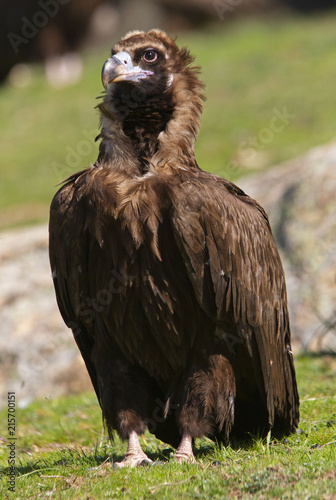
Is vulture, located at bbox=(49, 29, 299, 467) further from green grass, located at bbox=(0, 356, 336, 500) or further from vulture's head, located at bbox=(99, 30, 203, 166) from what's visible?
green grass, located at bbox=(0, 356, 336, 500)

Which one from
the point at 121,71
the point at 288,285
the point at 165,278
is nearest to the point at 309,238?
the point at 288,285

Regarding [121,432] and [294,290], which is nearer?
[121,432]

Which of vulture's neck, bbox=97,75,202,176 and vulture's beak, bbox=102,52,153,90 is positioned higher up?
vulture's beak, bbox=102,52,153,90

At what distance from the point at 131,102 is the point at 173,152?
1.58 ft

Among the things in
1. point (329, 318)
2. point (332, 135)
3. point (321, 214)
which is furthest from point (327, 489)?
point (332, 135)

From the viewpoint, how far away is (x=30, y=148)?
69.3ft

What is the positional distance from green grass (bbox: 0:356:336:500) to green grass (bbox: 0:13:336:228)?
9.75 metres

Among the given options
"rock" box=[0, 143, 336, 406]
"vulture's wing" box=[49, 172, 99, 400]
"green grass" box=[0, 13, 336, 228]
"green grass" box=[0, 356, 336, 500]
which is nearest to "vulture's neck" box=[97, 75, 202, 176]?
"vulture's wing" box=[49, 172, 99, 400]

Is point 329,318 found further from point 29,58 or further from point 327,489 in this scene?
point 29,58

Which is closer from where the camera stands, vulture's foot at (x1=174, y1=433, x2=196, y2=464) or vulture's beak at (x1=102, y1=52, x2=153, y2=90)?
vulture's foot at (x1=174, y1=433, x2=196, y2=464)

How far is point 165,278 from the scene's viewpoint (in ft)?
15.8

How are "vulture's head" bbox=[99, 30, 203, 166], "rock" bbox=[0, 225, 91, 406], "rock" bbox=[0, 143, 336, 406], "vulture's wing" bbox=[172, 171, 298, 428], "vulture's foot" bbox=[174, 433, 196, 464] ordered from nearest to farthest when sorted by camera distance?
1. "vulture's wing" bbox=[172, 171, 298, 428]
2. "vulture's foot" bbox=[174, 433, 196, 464]
3. "vulture's head" bbox=[99, 30, 203, 166]
4. "rock" bbox=[0, 143, 336, 406]
5. "rock" bbox=[0, 225, 91, 406]

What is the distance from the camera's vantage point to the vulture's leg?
4.91 m

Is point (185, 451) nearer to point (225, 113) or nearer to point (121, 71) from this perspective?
point (121, 71)
